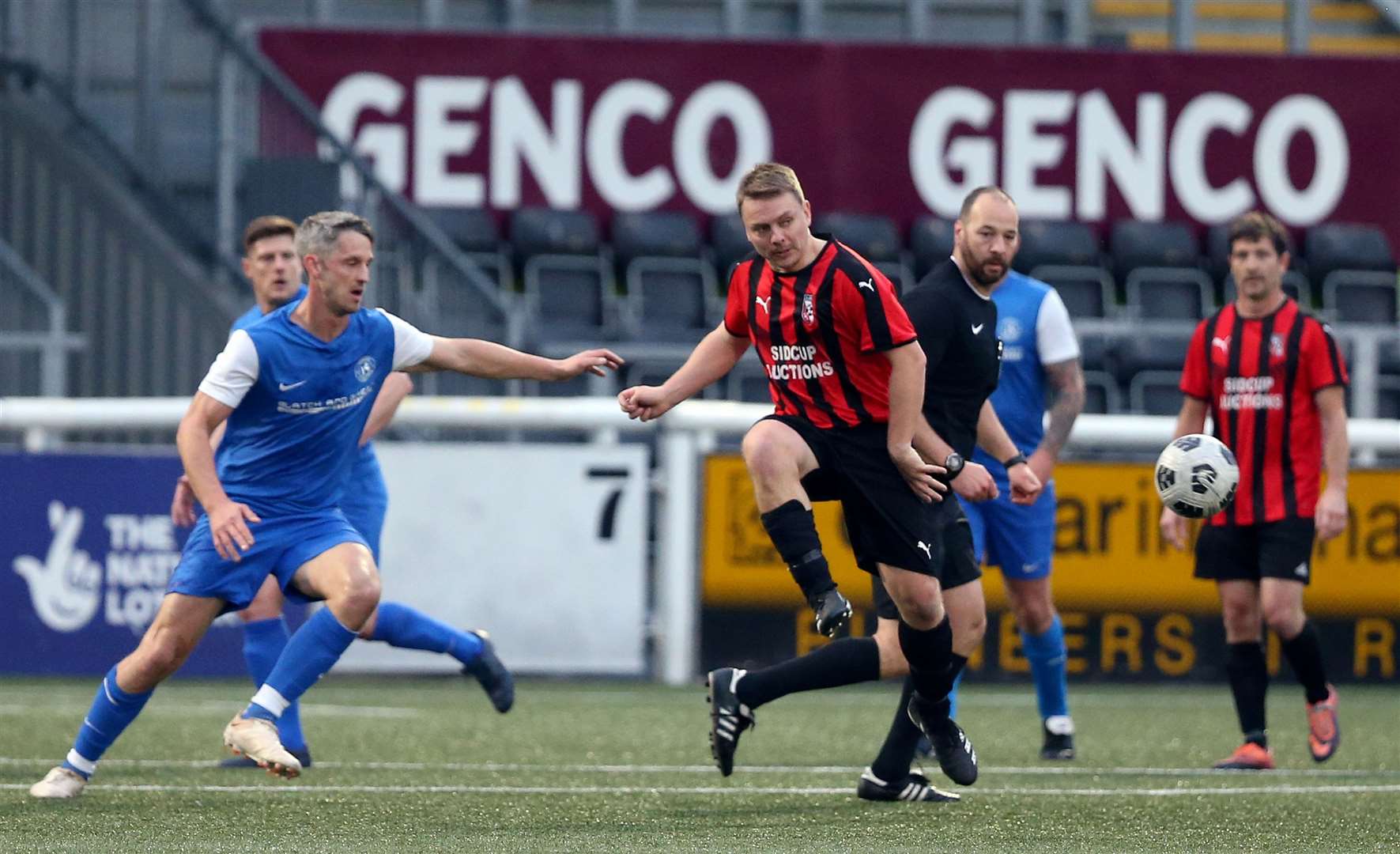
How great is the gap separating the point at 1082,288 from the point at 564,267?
3409mm

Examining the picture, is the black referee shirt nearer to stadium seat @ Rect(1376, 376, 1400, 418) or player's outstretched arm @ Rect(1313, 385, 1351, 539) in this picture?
player's outstretched arm @ Rect(1313, 385, 1351, 539)

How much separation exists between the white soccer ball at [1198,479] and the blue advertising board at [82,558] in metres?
4.94

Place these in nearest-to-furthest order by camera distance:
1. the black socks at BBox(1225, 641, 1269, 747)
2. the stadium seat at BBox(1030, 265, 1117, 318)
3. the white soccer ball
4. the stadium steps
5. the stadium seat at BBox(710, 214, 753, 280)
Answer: the white soccer ball, the black socks at BBox(1225, 641, 1269, 747), the stadium seat at BBox(710, 214, 753, 280), the stadium seat at BBox(1030, 265, 1117, 318), the stadium steps

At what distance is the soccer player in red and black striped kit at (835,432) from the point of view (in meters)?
5.77

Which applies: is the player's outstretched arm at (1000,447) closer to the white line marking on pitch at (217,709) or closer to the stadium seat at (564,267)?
the white line marking on pitch at (217,709)

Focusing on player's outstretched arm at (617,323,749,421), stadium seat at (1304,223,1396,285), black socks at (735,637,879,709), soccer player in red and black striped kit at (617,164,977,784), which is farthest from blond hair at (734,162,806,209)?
stadium seat at (1304,223,1396,285)

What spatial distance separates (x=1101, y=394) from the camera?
1386 centimetres

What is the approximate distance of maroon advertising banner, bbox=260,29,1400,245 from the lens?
15.1 metres

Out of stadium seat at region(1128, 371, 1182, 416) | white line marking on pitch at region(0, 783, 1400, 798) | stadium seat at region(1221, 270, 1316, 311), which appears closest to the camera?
white line marking on pitch at region(0, 783, 1400, 798)

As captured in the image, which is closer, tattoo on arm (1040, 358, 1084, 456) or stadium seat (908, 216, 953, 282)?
tattoo on arm (1040, 358, 1084, 456)

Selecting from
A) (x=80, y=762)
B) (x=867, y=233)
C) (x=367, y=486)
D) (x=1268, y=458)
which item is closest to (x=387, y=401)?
(x=367, y=486)

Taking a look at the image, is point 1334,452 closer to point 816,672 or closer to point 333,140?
point 816,672

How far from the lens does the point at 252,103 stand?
13.0 m

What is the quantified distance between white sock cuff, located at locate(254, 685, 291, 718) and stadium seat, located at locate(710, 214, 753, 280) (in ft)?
28.9
